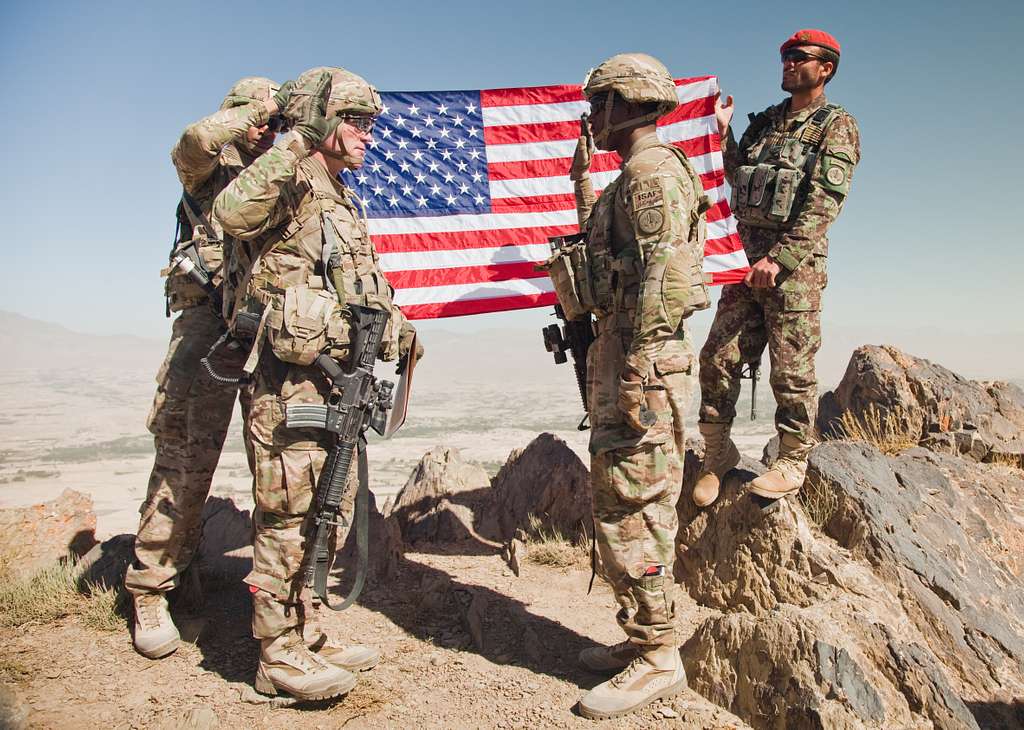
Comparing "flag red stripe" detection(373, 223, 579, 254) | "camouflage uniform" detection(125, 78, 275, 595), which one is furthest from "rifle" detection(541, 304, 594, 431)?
"camouflage uniform" detection(125, 78, 275, 595)

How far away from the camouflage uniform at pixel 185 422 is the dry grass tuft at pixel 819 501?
3965 millimetres

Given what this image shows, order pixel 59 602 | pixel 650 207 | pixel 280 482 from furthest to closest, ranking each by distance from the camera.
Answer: pixel 59 602 → pixel 280 482 → pixel 650 207

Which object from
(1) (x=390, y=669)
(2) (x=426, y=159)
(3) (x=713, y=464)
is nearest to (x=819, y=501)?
(3) (x=713, y=464)

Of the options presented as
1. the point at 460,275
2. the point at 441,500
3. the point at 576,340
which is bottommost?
the point at 441,500

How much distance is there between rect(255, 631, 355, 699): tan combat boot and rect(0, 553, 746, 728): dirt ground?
0.35 feet

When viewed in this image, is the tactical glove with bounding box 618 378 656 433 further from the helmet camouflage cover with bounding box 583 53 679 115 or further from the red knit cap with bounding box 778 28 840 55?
the red knit cap with bounding box 778 28 840 55

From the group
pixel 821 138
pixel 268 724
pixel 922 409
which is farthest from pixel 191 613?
pixel 922 409

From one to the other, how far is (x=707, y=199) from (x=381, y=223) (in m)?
3.17

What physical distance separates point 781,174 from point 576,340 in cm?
177

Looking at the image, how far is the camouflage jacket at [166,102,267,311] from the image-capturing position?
3580mm

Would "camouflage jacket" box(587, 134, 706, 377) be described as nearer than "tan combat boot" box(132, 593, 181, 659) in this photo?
Yes

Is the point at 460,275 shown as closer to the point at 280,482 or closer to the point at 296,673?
the point at 280,482

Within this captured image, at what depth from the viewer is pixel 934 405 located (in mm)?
6934

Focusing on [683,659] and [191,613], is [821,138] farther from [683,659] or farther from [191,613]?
[191,613]
